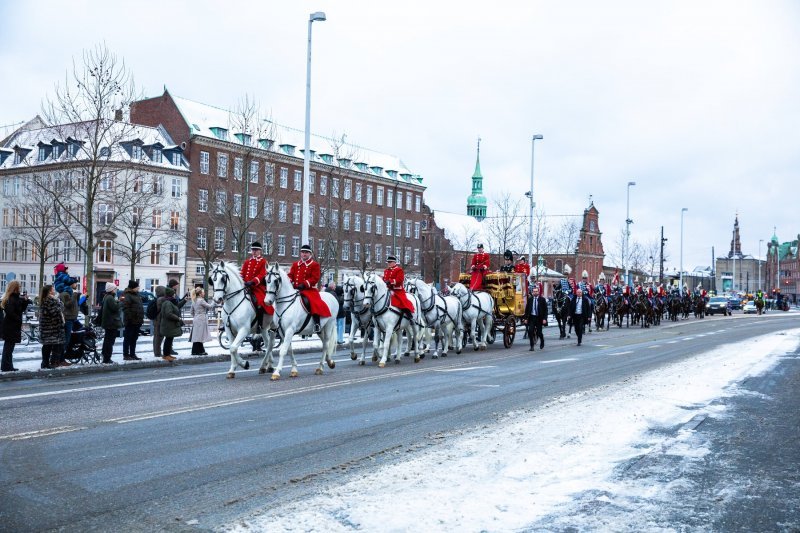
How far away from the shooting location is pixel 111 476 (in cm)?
695

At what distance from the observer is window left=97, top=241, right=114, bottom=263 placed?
6106 cm

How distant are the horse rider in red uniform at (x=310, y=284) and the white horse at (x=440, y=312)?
4.38 meters

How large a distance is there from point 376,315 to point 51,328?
6927mm

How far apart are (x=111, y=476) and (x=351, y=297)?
35.4 ft

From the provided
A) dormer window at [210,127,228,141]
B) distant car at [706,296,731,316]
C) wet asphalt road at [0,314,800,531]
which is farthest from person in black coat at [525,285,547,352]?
distant car at [706,296,731,316]

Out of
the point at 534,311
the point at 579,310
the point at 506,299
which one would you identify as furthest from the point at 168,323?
the point at 579,310

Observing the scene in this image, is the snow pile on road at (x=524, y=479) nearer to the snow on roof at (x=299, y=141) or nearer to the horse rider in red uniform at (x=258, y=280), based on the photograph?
the horse rider in red uniform at (x=258, y=280)

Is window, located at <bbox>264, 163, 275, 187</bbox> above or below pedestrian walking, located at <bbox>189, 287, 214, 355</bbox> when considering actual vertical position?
above

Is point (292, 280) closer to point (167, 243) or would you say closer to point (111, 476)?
point (111, 476)

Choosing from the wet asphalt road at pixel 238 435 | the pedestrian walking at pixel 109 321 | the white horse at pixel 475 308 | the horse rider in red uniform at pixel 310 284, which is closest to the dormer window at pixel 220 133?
the white horse at pixel 475 308

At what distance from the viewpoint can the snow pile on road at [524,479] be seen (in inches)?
232

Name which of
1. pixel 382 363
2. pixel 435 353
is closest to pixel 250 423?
pixel 382 363

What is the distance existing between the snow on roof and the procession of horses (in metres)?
27.6

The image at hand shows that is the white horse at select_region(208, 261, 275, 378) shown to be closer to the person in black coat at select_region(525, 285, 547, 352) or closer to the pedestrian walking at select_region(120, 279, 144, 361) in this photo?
the pedestrian walking at select_region(120, 279, 144, 361)
